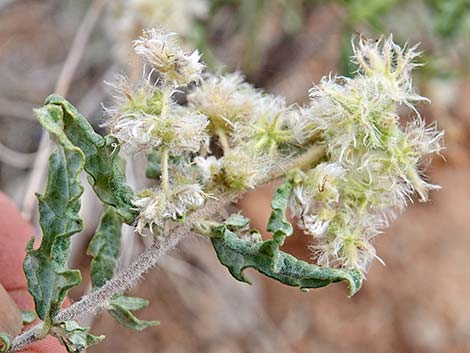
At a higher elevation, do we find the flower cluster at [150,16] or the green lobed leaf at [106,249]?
the flower cluster at [150,16]

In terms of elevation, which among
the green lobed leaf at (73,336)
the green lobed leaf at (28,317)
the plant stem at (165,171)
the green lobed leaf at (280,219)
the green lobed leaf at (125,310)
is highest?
the green lobed leaf at (280,219)

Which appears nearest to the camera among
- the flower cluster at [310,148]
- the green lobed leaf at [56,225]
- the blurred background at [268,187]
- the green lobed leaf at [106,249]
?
the green lobed leaf at [56,225]

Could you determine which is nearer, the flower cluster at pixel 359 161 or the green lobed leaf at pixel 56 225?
the green lobed leaf at pixel 56 225

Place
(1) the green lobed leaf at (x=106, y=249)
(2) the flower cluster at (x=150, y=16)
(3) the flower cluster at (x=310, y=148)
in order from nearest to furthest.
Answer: (3) the flower cluster at (x=310, y=148) < (1) the green lobed leaf at (x=106, y=249) < (2) the flower cluster at (x=150, y=16)

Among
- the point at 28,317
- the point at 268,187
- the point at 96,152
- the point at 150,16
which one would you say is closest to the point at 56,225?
the point at 96,152

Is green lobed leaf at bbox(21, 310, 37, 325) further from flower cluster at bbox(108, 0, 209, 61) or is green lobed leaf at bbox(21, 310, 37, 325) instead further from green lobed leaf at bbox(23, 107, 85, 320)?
flower cluster at bbox(108, 0, 209, 61)

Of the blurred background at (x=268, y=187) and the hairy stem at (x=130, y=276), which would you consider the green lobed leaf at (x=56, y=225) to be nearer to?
the hairy stem at (x=130, y=276)

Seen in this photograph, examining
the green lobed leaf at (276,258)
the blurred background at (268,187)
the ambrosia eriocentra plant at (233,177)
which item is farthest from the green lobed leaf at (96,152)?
the blurred background at (268,187)

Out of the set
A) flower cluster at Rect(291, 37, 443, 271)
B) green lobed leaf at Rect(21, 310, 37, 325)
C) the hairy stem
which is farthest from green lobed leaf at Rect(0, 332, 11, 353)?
flower cluster at Rect(291, 37, 443, 271)
